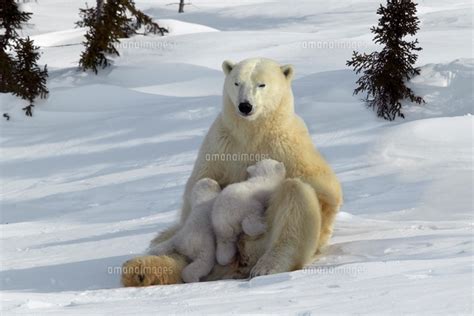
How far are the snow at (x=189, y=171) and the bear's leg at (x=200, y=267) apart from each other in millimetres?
460

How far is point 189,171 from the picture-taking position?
12164 millimetres

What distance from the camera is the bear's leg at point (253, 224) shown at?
5867mm

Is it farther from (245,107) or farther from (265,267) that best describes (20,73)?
(265,267)

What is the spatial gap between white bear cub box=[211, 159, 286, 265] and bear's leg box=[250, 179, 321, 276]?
0.36 ft

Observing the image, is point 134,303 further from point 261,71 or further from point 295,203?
point 261,71

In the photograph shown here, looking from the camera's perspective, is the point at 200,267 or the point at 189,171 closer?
the point at 200,267

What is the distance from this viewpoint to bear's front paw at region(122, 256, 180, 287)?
5.63 m

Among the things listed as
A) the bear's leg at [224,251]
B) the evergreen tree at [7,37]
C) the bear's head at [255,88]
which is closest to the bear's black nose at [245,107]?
the bear's head at [255,88]

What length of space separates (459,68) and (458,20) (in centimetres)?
853

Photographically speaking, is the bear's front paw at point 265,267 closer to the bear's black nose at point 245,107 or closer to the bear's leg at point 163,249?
the bear's leg at point 163,249

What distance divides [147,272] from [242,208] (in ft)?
2.56

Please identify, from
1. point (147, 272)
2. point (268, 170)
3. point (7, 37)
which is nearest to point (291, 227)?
point (268, 170)

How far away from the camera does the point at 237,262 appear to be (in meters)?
6.07

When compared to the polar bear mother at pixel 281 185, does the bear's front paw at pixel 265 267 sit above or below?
below
